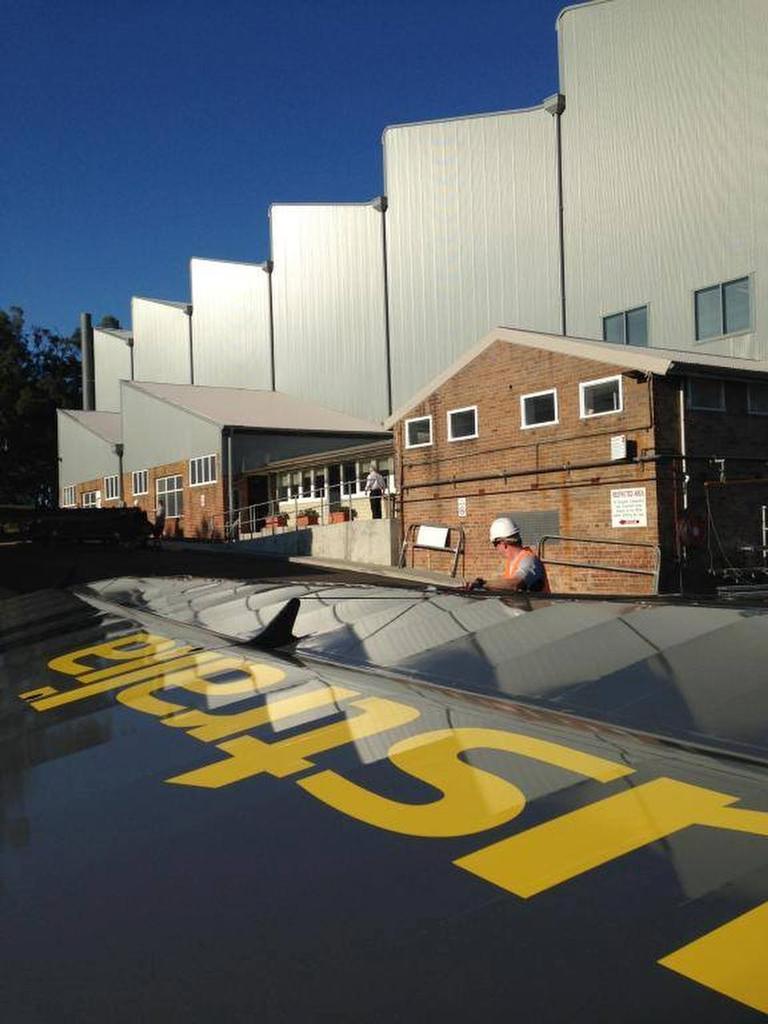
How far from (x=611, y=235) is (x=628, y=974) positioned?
2640 cm

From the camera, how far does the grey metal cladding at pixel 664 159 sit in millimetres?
22281

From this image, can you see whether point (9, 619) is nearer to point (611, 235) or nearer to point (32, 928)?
point (32, 928)

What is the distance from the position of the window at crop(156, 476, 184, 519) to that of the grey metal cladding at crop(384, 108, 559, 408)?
10789 mm

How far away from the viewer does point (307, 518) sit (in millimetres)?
29328

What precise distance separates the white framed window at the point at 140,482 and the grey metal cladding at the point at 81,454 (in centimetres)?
247

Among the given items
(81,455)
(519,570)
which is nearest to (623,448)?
(519,570)

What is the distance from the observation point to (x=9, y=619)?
4.86m

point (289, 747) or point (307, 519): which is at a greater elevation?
point (307, 519)

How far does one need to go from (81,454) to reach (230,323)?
12.3 m

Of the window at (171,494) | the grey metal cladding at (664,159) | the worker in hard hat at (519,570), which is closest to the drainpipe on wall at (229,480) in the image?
the window at (171,494)

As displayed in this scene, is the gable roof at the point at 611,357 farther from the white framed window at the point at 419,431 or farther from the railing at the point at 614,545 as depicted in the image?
the railing at the point at 614,545

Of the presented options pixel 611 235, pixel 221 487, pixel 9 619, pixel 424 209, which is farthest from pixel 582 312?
pixel 9 619

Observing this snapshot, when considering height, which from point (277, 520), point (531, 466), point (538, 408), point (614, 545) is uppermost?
point (538, 408)

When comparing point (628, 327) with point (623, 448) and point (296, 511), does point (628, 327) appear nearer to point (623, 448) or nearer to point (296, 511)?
point (623, 448)
